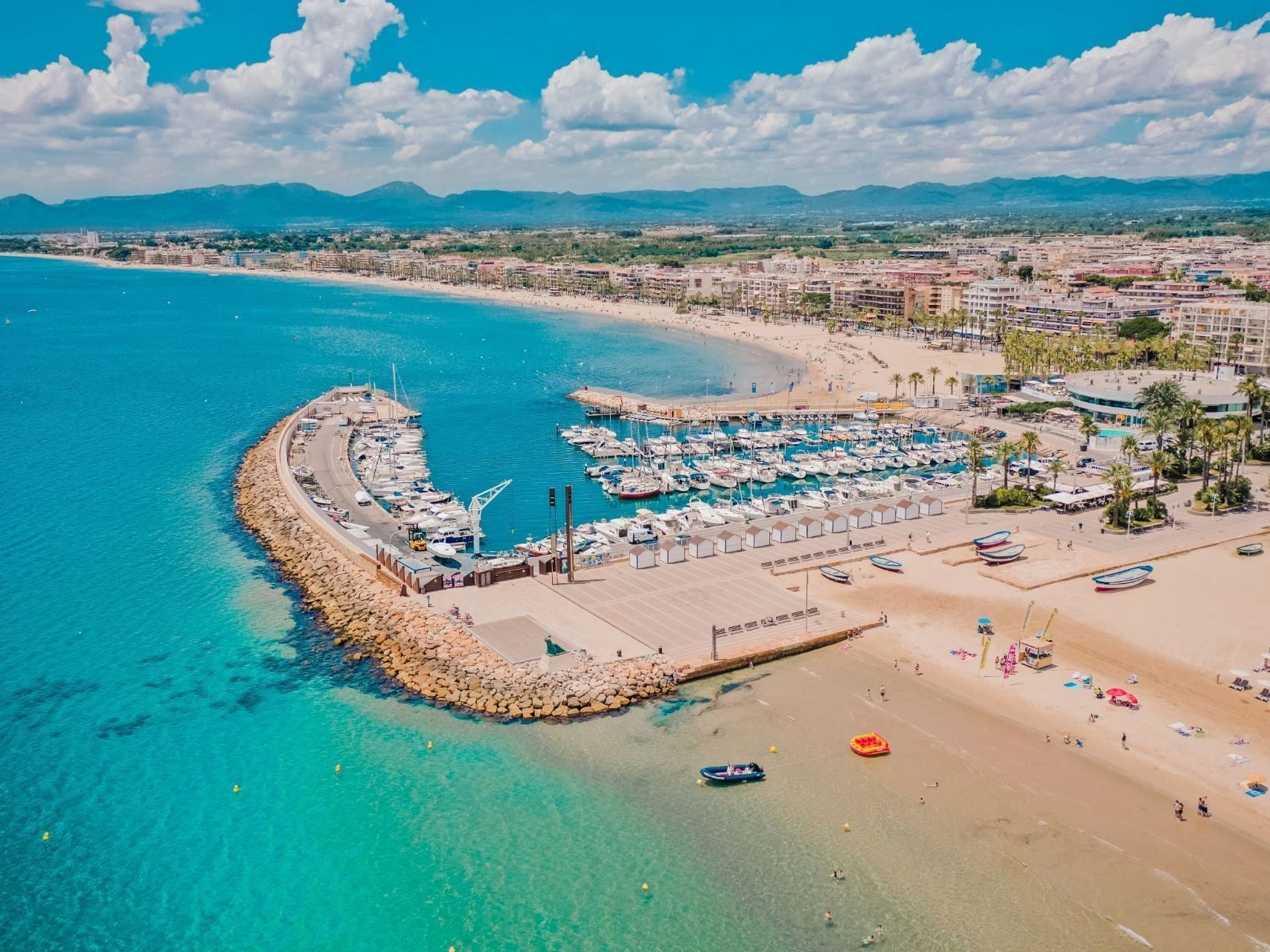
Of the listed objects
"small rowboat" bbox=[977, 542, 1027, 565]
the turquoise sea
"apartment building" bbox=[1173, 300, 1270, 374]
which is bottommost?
the turquoise sea

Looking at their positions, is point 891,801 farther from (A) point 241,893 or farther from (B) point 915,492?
(B) point 915,492

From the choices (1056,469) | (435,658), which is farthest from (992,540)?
(435,658)

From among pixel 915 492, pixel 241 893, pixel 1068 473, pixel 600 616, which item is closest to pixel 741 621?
pixel 600 616

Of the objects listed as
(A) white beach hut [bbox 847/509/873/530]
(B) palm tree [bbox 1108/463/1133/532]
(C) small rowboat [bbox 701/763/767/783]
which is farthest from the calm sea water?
(B) palm tree [bbox 1108/463/1133/532]

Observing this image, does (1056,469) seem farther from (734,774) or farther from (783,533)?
(734,774)

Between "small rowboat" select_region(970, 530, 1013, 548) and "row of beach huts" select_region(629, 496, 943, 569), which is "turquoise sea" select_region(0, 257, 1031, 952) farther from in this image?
"small rowboat" select_region(970, 530, 1013, 548)

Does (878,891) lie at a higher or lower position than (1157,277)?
lower

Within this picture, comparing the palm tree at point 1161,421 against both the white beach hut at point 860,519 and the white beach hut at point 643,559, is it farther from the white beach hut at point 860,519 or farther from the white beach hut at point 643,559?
the white beach hut at point 643,559

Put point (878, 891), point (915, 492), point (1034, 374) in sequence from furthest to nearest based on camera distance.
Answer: point (1034, 374) < point (915, 492) < point (878, 891)
